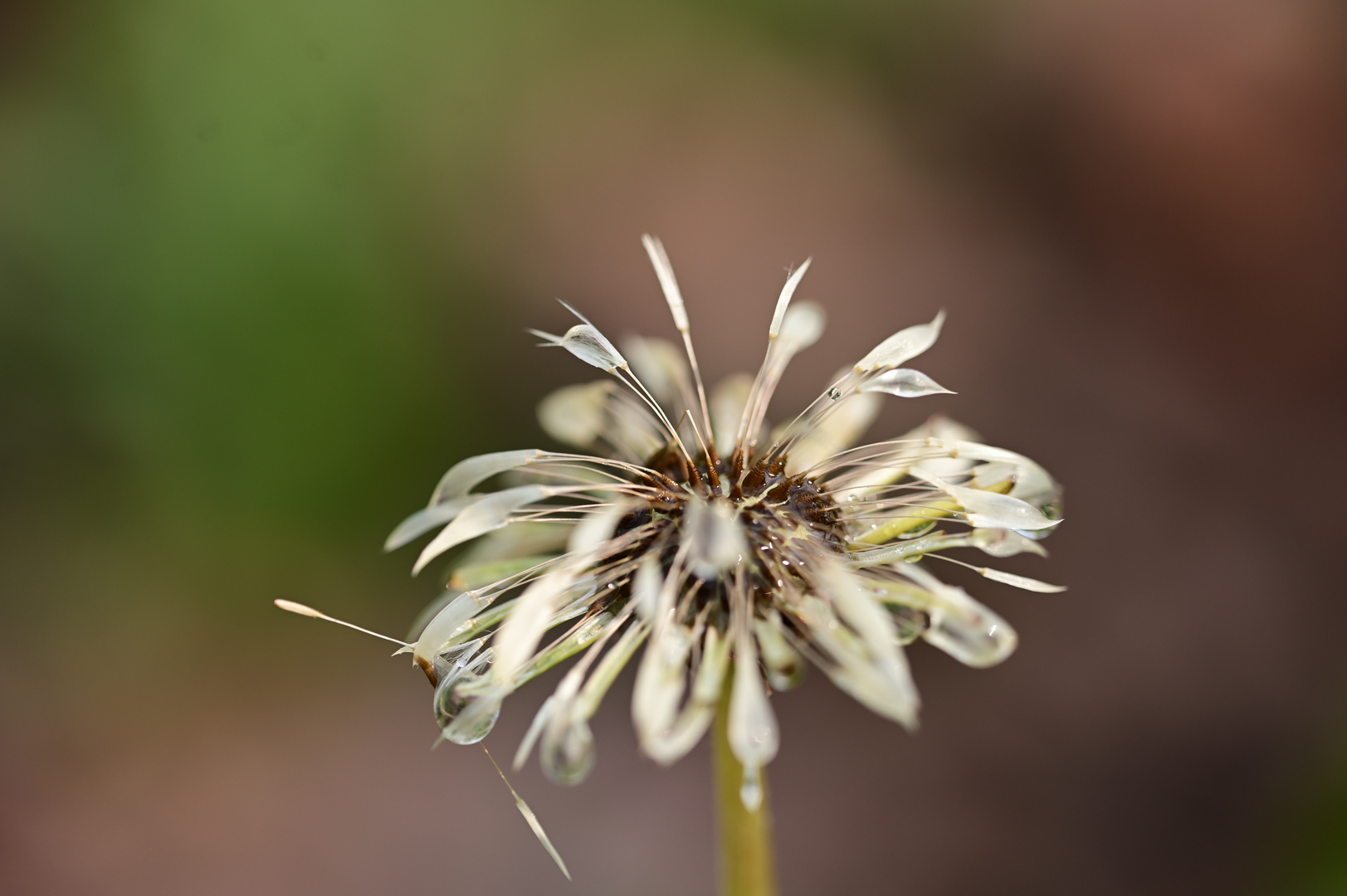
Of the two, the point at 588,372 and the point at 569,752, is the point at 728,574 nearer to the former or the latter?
the point at 569,752

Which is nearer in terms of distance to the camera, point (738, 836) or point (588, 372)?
point (738, 836)

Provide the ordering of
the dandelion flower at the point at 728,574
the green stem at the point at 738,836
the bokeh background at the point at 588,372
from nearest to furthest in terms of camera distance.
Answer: the dandelion flower at the point at 728,574 → the green stem at the point at 738,836 → the bokeh background at the point at 588,372

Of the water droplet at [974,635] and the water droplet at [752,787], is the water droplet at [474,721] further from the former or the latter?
the water droplet at [974,635]

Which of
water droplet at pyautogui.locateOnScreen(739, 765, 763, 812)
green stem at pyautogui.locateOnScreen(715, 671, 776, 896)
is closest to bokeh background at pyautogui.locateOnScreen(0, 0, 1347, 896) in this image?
green stem at pyautogui.locateOnScreen(715, 671, 776, 896)

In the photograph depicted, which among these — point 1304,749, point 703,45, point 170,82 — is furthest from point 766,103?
point 1304,749

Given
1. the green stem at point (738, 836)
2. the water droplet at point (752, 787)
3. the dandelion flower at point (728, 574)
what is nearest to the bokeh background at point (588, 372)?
the green stem at point (738, 836)

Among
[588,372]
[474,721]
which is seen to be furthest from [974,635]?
[588,372]

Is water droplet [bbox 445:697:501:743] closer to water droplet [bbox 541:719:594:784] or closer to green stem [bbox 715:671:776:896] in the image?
water droplet [bbox 541:719:594:784]
